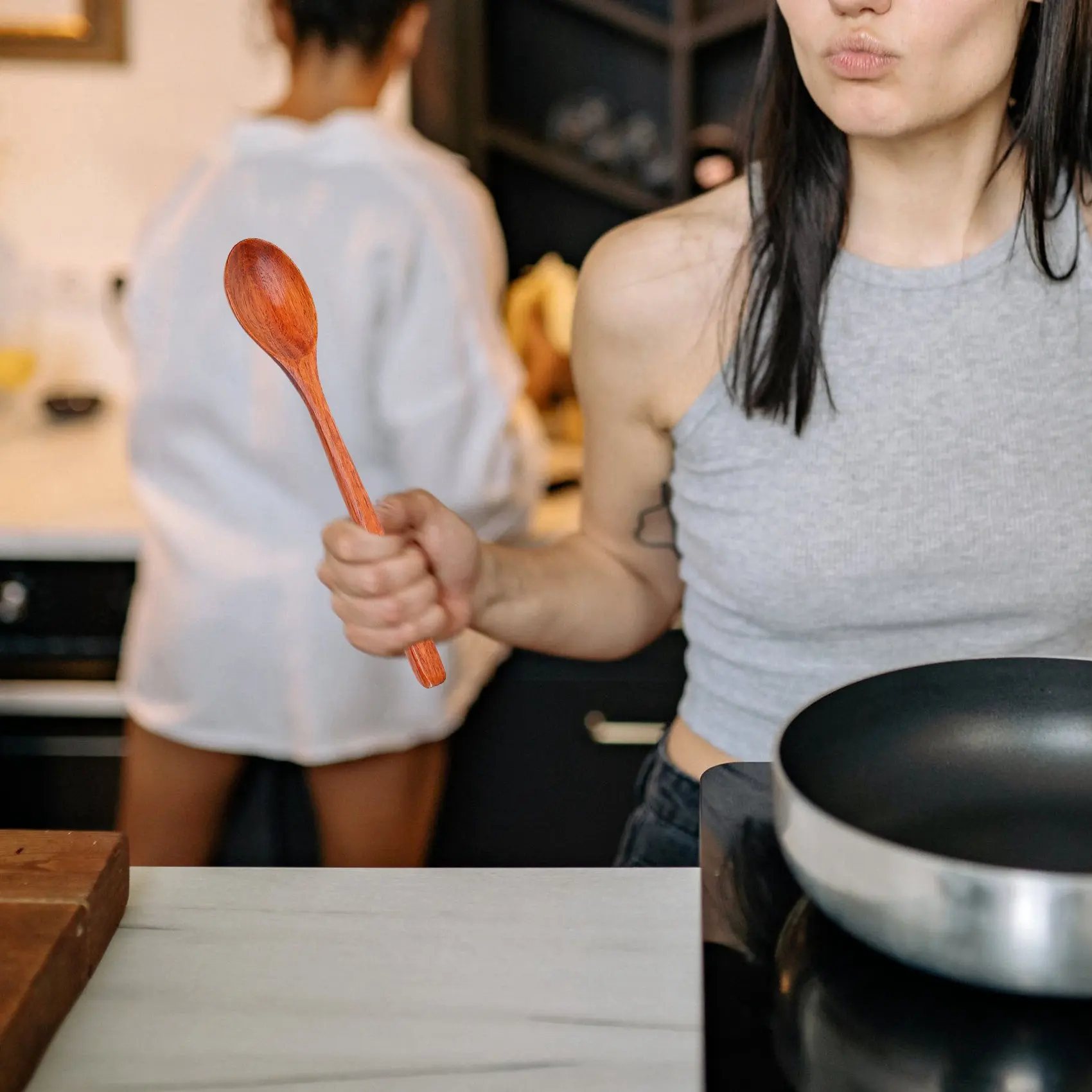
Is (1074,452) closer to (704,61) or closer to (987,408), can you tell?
(987,408)

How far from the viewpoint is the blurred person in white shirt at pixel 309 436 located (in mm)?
1684

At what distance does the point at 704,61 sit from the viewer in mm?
2482

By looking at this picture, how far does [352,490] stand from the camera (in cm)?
89

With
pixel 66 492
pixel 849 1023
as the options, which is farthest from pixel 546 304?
pixel 849 1023

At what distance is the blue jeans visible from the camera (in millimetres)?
1188

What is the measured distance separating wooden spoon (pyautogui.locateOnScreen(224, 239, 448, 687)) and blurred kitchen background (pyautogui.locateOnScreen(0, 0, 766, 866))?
3.66ft

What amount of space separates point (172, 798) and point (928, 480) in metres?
1.13

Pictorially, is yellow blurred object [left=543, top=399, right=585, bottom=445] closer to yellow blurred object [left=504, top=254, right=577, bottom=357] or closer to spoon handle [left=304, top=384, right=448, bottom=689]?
yellow blurred object [left=504, top=254, right=577, bottom=357]

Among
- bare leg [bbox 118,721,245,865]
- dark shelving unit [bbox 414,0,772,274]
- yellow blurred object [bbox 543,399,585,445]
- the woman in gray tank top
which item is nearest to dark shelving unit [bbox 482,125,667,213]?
dark shelving unit [bbox 414,0,772,274]

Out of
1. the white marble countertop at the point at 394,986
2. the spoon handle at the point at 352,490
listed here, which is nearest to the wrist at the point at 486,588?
the spoon handle at the point at 352,490

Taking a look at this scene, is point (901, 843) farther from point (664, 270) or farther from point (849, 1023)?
point (664, 270)

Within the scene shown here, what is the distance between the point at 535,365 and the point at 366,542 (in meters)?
1.58

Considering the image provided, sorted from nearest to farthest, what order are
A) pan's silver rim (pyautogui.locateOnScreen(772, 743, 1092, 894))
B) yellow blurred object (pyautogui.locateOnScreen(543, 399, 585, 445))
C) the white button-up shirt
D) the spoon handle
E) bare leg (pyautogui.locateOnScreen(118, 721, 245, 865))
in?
1. pan's silver rim (pyautogui.locateOnScreen(772, 743, 1092, 894))
2. the spoon handle
3. the white button-up shirt
4. bare leg (pyautogui.locateOnScreen(118, 721, 245, 865))
5. yellow blurred object (pyautogui.locateOnScreen(543, 399, 585, 445))

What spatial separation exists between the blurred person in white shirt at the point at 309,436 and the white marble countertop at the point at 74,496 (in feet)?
0.39
